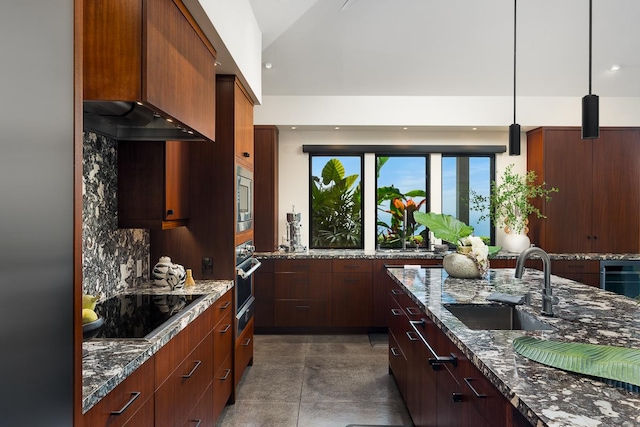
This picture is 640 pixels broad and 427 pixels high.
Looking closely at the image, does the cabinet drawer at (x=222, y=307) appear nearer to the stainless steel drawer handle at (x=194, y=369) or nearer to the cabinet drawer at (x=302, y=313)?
the stainless steel drawer handle at (x=194, y=369)

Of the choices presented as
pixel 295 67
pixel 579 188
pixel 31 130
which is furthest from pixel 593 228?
pixel 31 130

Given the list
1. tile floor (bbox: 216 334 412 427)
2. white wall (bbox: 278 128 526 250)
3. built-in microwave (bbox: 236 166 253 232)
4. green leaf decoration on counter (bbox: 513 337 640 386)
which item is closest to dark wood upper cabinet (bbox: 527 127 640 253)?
white wall (bbox: 278 128 526 250)

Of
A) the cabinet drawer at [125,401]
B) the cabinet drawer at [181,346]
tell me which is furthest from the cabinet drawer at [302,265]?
the cabinet drawer at [125,401]

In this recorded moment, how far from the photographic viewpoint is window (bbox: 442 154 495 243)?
18.2 ft

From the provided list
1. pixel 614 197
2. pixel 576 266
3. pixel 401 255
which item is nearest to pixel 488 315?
pixel 401 255

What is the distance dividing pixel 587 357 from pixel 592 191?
442cm

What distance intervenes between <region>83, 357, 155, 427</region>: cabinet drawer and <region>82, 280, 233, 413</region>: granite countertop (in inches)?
1.4

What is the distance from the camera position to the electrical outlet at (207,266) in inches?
119

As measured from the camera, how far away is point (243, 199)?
336 cm

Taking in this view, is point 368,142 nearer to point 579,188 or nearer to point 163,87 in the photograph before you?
point 579,188

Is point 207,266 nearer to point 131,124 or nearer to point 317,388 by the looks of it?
point 131,124

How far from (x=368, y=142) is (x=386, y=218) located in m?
1.01

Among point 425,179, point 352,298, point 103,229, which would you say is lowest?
point 352,298

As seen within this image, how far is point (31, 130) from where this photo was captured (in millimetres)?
750
